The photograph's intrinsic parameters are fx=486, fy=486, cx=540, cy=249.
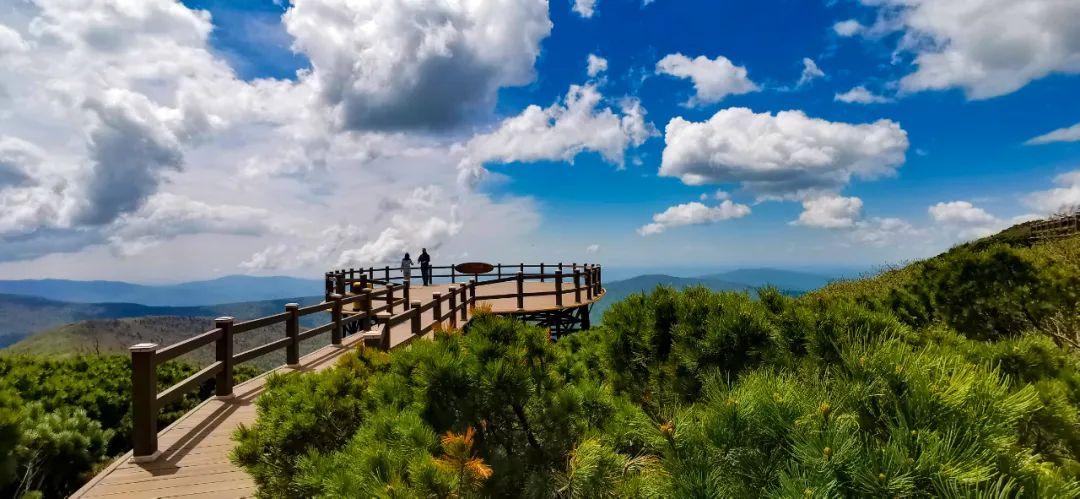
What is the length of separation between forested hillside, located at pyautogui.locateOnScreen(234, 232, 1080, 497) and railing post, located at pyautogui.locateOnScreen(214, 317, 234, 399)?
3.40 meters

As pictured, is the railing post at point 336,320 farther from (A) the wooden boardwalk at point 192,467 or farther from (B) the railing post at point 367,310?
(A) the wooden boardwalk at point 192,467

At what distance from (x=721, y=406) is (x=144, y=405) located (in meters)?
6.25

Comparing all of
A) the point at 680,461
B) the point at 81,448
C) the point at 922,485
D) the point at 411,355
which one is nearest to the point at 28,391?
the point at 81,448

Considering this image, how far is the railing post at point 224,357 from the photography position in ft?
23.8

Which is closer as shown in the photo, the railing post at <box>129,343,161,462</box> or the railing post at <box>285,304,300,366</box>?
the railing post at <box>129,343,161,462</box>

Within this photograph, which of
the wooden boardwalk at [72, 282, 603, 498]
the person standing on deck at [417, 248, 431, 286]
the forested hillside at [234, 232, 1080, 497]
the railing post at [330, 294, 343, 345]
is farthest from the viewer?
the person standing on deck at [417, 248, 431, 286]

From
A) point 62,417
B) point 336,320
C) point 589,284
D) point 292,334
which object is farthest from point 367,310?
point 589,284

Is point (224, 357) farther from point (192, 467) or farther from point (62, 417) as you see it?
point (192, 467)

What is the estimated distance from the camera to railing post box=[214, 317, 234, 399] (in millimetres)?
7266

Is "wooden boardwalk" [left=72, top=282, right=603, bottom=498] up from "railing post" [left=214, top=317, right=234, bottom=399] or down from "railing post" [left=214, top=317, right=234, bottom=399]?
down

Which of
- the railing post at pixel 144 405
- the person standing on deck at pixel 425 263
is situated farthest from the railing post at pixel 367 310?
the person standing on deck at pixel 425 263

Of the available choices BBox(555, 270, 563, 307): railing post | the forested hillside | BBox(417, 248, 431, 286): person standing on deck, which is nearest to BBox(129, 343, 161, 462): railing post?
the forested hillside

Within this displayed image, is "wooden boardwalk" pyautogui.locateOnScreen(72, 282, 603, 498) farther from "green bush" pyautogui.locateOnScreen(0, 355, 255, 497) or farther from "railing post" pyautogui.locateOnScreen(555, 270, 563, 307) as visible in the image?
"railing post" pyautogui.locateOnScreen(555, 270, 563, 307)

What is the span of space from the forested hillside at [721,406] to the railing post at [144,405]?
195cm
